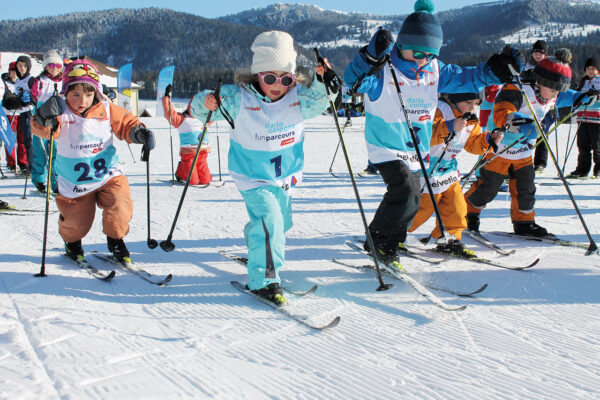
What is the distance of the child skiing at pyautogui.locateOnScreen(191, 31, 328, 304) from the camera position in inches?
116

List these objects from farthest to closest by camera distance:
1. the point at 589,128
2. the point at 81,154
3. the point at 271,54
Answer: the point at 589,128, the point at 81,154, the point at 271,54

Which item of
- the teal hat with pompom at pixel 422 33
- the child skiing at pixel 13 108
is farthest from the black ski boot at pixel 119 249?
the child skiing at pixel 13 108

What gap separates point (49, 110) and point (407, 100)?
2497 millimetres

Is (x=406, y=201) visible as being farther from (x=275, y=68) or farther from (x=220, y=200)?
(x=220, y=200)

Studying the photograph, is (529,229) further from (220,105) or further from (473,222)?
(220,105)

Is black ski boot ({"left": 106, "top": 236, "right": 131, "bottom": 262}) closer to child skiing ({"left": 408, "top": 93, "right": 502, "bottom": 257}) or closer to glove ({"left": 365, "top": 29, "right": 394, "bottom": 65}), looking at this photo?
glove ({"left": 365, "top": 29, "right": 394, "bottom": 65})

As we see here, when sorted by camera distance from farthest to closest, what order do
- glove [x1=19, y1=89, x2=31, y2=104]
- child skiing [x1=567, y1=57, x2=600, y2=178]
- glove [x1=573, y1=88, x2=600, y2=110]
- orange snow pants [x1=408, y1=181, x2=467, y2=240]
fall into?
child skiing [x1=567, y1=57, x2=600, y2=178], glove [x1=19, y1=89, x2=31, y2=104], glove [x1=573, y1=88, x2=600, y2=110], orange snow pants [x1=408, y1=181, x2=467, y2=240]

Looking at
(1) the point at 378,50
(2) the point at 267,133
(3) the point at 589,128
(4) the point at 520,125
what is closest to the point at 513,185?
(4) the point at 520,125

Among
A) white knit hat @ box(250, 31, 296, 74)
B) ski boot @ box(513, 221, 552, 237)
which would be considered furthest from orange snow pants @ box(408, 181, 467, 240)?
white knit hat @ box(250, 31, 296, 74)

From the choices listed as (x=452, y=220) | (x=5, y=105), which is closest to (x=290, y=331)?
(x=452, y=220)

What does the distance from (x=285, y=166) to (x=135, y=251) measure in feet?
6.11

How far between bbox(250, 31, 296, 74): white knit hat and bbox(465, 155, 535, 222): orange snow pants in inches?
96.2

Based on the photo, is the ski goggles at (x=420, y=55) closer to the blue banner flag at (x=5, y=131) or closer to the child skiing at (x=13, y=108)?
the blue banner flag at (x=5, y=131)

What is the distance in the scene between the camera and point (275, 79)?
2.94 meters
